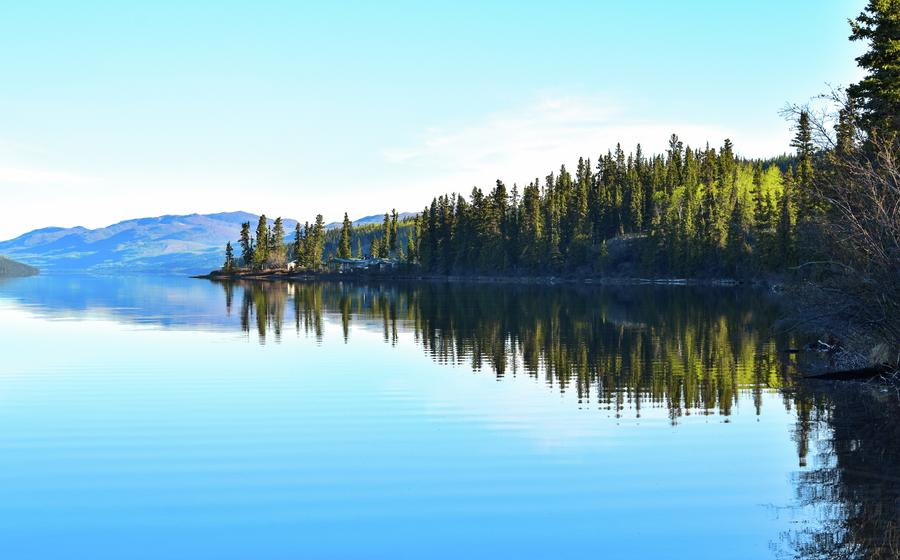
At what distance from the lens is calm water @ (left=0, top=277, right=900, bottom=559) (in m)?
13.1

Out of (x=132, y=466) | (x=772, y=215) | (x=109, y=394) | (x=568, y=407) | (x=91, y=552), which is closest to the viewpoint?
(x=91, y=552)

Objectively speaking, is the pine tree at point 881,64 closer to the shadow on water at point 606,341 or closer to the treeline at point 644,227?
the shadow on water at point 606,341

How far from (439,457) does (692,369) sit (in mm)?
18048

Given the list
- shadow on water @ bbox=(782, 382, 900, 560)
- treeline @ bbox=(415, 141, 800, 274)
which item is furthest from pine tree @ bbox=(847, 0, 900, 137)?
treeline @ bbox=(415, 141, 800, 274)

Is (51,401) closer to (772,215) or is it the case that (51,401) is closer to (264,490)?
(264,490)

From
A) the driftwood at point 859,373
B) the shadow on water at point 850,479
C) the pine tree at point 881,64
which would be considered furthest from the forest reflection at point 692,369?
the pine tree at point 881,64

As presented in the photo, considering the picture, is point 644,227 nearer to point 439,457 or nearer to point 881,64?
point 881,64

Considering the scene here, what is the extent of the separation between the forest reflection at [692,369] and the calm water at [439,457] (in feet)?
0.41

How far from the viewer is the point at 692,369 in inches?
1325

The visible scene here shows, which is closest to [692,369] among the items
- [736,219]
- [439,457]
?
[439,457]

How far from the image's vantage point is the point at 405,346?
44031 millimetres

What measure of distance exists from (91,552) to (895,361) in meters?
26.3

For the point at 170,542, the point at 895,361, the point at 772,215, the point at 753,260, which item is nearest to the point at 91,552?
the point at 170,542

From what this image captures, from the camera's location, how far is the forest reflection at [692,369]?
571 inches
